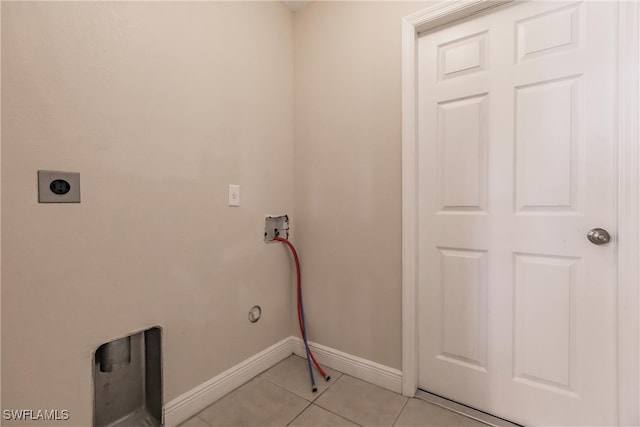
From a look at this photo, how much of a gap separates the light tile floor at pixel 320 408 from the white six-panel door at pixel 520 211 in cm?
18

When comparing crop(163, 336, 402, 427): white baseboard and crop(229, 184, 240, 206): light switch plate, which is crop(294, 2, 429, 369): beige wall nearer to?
crop(163, 336, 402, 427): white baseboard

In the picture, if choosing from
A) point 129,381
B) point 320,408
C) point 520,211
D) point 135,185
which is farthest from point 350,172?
point 129,381

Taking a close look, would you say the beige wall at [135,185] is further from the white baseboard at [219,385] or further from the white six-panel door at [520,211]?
the white six-panel door at [520,211]

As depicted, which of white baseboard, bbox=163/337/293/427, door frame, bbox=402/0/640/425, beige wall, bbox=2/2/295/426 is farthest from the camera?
white baseboard, bbox=163/337/293/427

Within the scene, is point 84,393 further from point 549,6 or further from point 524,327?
point 549,6

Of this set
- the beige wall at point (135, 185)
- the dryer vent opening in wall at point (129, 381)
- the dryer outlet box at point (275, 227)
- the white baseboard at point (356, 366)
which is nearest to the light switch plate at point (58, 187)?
the beige wall at point (135, 185)

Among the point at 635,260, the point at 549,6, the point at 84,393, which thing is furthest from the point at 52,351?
the point at 549,6

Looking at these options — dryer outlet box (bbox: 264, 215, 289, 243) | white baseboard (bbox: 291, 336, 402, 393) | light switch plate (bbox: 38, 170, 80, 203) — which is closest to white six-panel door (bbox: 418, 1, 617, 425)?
white baseboard (bbox: 291, 336, 402, 393)

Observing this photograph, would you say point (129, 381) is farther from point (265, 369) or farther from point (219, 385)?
point (265, 369)

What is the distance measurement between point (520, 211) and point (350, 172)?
90 centimetres

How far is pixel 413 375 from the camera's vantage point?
1553 mm

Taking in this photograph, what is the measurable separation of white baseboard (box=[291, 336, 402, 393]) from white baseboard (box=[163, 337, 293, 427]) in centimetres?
20

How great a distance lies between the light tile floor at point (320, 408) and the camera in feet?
4.48

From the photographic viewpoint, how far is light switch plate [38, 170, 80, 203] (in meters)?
0.98
